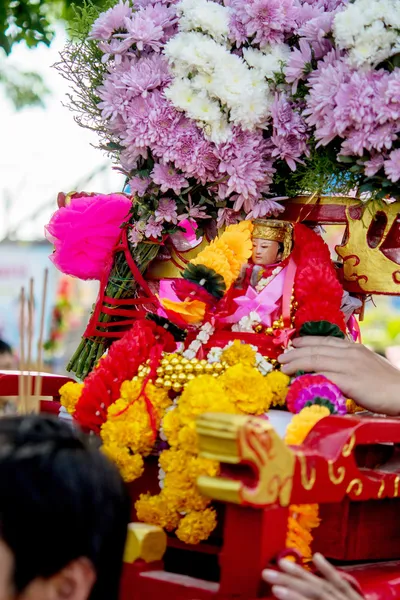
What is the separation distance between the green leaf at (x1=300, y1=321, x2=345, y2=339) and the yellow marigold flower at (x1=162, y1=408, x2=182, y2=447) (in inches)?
17.5

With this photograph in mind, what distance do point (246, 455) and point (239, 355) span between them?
0.80 meters

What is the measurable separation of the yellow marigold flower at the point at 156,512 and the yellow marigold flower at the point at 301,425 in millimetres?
352

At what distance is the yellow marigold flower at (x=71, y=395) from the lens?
236 centimetres

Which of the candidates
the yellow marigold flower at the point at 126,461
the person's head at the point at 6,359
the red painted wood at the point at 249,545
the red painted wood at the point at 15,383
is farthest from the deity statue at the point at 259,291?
the person's head at the point at 6,359

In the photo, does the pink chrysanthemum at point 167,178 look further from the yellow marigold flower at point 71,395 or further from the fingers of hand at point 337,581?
the fingers of hand at point 337,581

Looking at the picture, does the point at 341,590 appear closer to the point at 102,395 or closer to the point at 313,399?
the point at 313,399

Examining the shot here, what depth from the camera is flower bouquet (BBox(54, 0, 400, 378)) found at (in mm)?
2262

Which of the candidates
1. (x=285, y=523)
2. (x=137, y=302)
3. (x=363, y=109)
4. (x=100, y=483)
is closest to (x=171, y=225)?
(x=137, y=302)

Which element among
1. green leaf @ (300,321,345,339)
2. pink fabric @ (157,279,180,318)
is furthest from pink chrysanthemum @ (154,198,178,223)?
green leaf @ (300,321,345,339)

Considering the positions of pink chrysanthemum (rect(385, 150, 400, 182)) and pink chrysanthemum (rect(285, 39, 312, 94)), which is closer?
pink chrysanthemum (rect(385, 150, 400, 182))

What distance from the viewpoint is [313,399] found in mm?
2082

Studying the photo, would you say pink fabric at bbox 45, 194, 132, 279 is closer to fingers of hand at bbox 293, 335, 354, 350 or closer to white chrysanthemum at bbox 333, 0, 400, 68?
fingers of hand at bbox 293, 335, 354, 350

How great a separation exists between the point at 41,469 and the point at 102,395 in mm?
1020

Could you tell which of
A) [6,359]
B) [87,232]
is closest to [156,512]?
[87,232]
